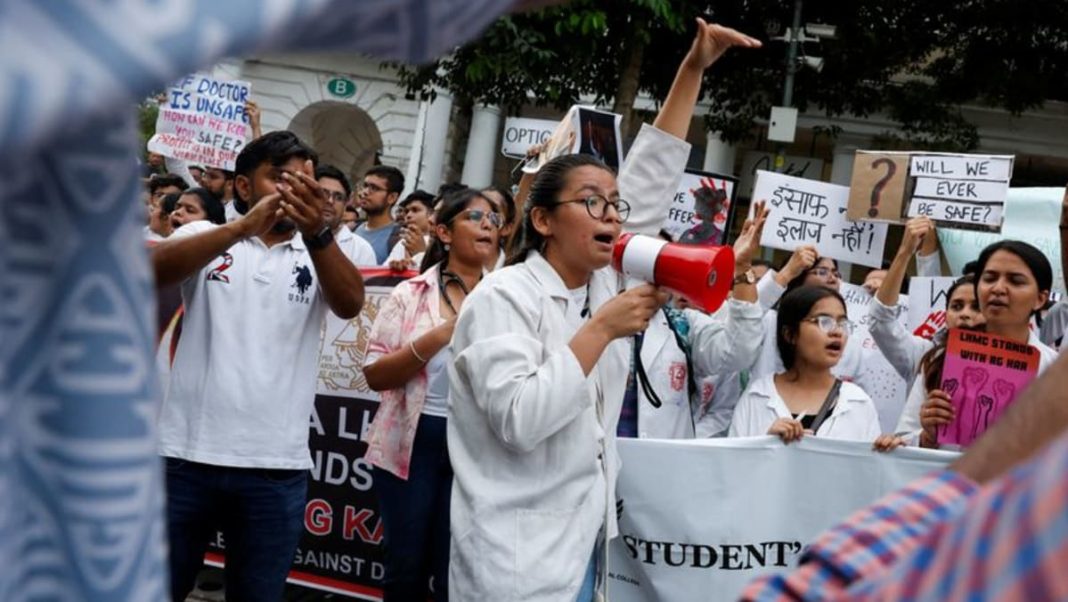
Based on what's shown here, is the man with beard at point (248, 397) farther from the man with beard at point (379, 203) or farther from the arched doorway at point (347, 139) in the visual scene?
the arched doorway at point (347, 139)

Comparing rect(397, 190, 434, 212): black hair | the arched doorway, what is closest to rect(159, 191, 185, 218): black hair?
rect(397, 190, 434, 212): black hair

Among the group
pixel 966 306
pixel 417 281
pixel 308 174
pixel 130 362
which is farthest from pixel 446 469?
pixel 130 362

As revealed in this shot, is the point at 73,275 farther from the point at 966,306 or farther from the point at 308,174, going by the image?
the point at 966,306

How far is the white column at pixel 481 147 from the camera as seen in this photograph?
21.1 meters

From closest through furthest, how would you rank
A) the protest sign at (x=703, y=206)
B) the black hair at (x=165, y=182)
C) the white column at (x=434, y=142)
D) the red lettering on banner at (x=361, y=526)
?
the red lettering on banner at (x=361, y=526) < the protest sign at (x=703, y=206) < the black hair at (x=165, y=182) < the white column at (x=434, y=142)

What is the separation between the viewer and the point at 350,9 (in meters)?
0.59

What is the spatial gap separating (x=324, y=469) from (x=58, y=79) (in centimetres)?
476

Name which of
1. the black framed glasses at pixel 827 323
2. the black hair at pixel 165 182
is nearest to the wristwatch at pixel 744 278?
the black framed glasses at pixel 827 323

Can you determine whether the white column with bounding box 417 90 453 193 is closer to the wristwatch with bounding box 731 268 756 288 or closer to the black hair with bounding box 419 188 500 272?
the wristwatch with bounding box 731 268 756 288

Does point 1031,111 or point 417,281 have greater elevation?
point 1031,111

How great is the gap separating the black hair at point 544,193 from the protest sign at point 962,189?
4408 millimetres

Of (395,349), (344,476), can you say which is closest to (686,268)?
(395,349)

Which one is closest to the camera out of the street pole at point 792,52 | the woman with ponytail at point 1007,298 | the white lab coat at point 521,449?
the white lab coat at point 521,449

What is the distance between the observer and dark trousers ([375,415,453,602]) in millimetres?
3871
